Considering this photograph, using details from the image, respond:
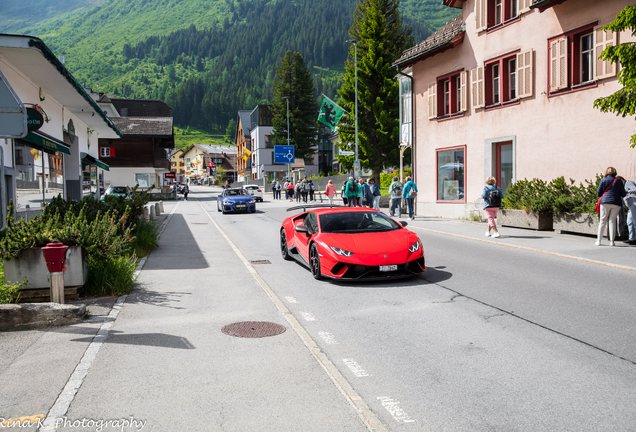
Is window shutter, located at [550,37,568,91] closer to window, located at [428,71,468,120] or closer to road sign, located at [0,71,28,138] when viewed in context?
window, located at [428,71,468,120]

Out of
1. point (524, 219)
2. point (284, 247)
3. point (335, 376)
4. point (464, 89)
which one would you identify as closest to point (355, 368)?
point (335, 376)

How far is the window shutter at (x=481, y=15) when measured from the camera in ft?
70.8

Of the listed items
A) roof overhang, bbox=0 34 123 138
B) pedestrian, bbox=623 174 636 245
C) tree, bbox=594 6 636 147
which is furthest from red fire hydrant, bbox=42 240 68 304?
pedestrian, bbox=623 174 636 245

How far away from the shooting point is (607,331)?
238 inches

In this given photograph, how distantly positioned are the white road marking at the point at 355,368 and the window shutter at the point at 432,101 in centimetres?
2116

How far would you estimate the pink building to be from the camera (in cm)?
1672

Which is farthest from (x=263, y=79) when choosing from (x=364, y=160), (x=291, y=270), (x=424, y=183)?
(x=291, y=270)

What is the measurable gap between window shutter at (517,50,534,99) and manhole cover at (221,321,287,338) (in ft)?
52.2

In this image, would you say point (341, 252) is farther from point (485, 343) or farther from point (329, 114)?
point (329, 114)

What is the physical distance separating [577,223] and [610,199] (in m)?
2.56

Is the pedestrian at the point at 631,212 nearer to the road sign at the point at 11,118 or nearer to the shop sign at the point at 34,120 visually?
the road sign at the point at 11,118

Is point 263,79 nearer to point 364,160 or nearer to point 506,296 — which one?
point 364,160

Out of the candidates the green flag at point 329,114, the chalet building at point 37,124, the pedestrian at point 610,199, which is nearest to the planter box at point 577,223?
the pedestrian at point 610,199

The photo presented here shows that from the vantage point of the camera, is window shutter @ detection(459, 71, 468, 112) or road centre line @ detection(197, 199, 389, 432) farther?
window shutter @ detection(459, 71, 468, 112)
